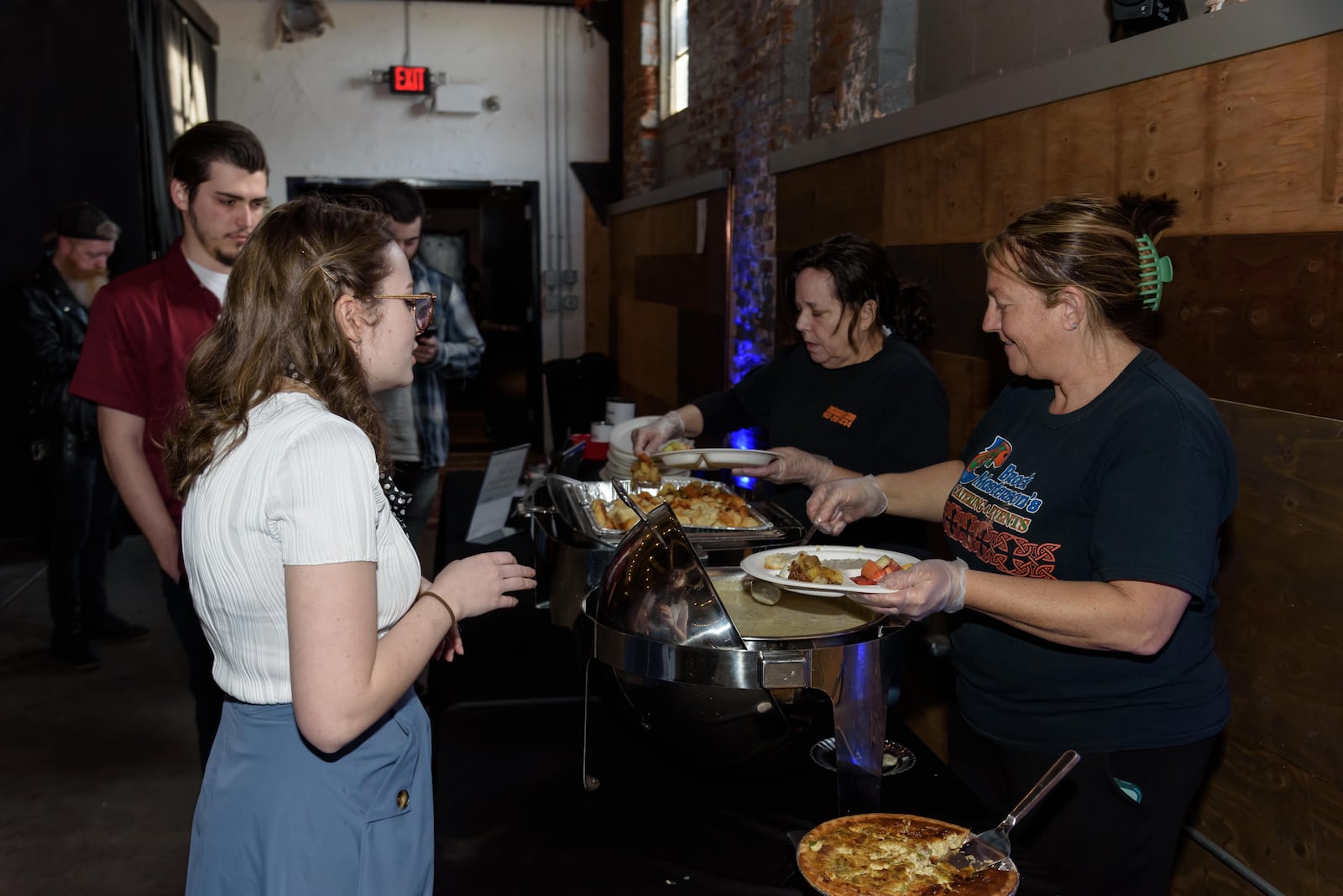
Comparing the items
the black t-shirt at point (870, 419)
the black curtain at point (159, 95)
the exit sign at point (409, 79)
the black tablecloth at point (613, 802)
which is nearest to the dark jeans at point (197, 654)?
the black tablecloth at point (613, 802)

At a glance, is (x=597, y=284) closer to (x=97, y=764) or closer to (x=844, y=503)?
(x=97, y=764)

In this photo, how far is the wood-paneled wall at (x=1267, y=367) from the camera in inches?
65.8

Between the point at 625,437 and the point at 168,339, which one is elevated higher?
the point at 168,339

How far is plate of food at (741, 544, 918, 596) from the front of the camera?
1409mm

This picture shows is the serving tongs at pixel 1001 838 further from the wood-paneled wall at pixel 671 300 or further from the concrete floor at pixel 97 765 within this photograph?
the wood-paneled wall at pixel 671 300

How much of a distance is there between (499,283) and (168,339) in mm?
6469

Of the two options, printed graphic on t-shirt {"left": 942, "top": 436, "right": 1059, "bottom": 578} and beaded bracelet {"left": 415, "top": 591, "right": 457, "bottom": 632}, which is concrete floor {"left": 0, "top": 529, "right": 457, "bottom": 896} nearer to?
beaded bracelet {"left": 415, "top": 591, "right": 457, "bottom": 632}

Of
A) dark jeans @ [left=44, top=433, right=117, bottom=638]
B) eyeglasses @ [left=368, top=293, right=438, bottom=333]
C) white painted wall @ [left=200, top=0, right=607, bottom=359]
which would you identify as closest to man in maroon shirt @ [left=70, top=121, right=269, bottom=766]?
eyeglasses @ [left=368, top=293, right=438, bottom=333]

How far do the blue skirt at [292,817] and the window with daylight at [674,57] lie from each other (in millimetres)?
6061

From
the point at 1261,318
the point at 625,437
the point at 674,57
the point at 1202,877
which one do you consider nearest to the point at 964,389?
the point at 625,437

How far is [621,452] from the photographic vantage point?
2.97m

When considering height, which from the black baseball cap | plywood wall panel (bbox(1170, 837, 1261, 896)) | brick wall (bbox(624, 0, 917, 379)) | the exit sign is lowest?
plywood wall panel (bbox(1170, 837, 1261, 896))

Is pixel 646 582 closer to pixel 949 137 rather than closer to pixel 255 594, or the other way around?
pixel 255 594

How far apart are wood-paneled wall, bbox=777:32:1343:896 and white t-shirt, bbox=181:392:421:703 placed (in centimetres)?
146
